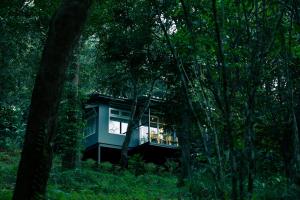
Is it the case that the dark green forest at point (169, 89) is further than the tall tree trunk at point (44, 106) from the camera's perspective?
No

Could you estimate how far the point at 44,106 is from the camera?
6.09 m

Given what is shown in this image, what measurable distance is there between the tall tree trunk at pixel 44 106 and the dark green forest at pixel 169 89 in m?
0.01

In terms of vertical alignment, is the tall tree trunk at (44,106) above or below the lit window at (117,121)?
below

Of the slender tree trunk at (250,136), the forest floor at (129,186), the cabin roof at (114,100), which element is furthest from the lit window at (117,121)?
the slender tree trunk at (250,136)

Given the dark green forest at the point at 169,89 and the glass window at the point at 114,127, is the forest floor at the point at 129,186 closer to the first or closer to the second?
the dark green forest at the point at 169,89

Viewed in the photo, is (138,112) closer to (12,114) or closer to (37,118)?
(12,114)

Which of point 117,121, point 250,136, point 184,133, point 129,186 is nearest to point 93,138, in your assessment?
point 117,121

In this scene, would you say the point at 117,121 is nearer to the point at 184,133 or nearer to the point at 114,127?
the point at 114,127

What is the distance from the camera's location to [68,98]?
2008 cm

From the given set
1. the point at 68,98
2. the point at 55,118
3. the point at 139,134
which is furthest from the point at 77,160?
the point at 55,118

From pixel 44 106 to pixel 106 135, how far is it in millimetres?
24782

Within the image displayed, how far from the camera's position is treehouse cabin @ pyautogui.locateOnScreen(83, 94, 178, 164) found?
3064 centimetres

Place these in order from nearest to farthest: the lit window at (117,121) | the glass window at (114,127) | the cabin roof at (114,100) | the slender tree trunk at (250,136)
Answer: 1. the slender tree trunk at (250,136)
2. the cabin roof at (114,100)
3. the glass window at (114,127)
4. the lit window at (117,121)

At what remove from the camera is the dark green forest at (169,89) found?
10.5 ft
